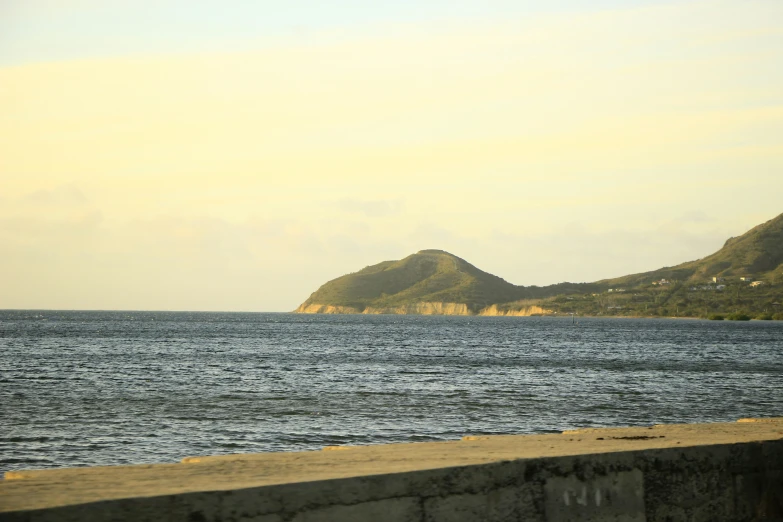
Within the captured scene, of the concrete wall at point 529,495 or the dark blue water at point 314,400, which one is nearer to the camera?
the concrete wall at point 529,495

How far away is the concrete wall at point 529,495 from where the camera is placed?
13.7ft

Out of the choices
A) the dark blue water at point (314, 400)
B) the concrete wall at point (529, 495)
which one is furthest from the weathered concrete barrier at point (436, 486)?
the dark blue water at point (314, 400)

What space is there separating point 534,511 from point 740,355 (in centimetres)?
6805

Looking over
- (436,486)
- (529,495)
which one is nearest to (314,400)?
(529,495)

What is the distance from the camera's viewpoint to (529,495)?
5.27 metres

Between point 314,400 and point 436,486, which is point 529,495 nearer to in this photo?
point 436,486

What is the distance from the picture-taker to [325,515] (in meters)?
4.50

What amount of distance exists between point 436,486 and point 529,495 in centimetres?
71

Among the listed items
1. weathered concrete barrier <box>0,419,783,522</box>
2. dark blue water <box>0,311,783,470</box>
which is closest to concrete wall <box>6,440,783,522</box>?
weathered concrete barrier <box>0,419,783,522</box>

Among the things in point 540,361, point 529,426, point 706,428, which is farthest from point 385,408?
point 540,361

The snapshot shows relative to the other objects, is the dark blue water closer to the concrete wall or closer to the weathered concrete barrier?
the weathered concrete barrier

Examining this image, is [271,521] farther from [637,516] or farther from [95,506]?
[637,516]

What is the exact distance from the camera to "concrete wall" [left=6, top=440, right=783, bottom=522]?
165 inches

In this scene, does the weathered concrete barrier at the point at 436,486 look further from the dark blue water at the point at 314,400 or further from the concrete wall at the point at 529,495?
the dark blue water at the point at 314,400
